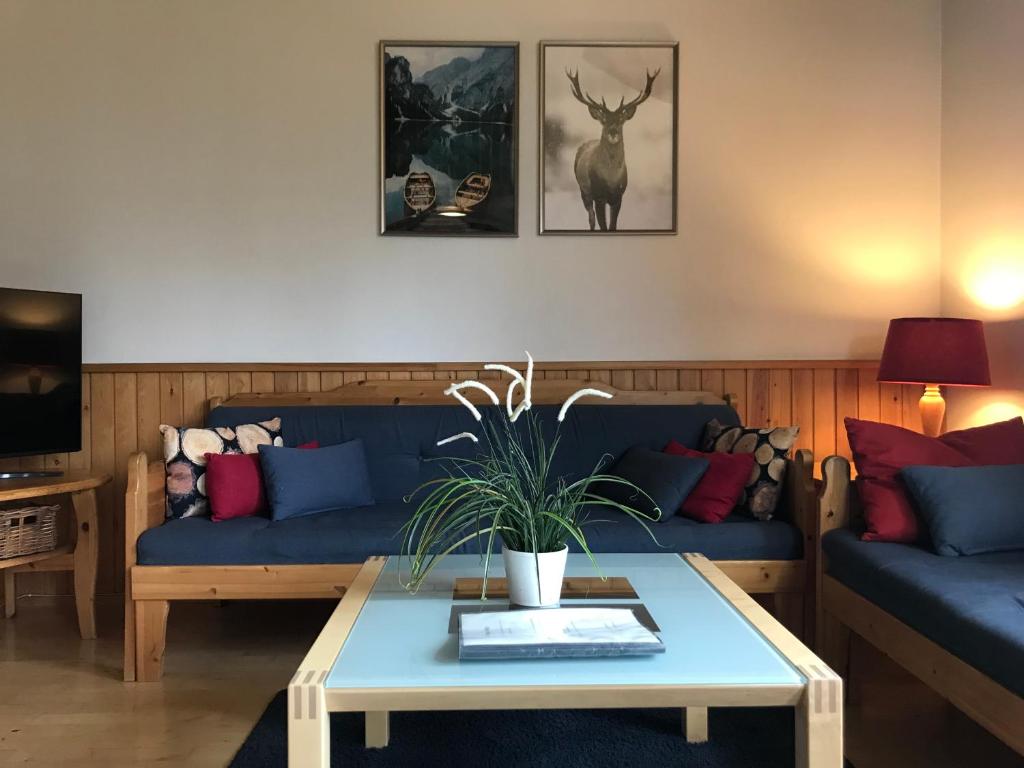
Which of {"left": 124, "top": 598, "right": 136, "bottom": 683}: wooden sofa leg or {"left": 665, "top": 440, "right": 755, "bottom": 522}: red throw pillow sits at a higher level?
{"left": 665, "top": 440, "right": 755, "bottom": 522}: red throw pillow

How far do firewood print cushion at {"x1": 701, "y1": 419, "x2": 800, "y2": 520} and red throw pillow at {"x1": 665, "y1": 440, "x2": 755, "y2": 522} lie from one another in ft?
0.10

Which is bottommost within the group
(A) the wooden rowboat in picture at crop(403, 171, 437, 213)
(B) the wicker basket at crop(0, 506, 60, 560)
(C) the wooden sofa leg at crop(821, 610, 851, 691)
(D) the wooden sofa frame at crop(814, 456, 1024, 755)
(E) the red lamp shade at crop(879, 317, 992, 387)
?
(C) the wooden sofa leg at crop(821, 610, 851, 691)

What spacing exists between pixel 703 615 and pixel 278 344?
7.59 ft

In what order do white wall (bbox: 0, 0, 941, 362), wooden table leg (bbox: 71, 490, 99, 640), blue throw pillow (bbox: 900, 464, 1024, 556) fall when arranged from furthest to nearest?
white wall (bbox: 0, 0, 941, 362)
wooden table leg (bbox: 71, 490, 99, 640)
blue throw pillow (bbox: 900, 464, 1024, 556)

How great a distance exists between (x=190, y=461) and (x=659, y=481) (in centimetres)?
162

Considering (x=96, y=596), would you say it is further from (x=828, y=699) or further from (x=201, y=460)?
(x=828, y=699)

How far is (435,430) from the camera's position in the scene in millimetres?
3287

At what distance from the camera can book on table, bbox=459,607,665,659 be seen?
1524 mm

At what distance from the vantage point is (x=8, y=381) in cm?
313

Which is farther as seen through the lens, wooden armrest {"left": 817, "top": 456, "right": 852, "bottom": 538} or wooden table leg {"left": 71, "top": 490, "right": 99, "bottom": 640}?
wooden table leg {"left": 71, "top": 490, "right": 99, "bottom": 640}

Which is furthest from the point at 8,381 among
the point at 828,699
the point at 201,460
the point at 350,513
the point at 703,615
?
the point at 828,699

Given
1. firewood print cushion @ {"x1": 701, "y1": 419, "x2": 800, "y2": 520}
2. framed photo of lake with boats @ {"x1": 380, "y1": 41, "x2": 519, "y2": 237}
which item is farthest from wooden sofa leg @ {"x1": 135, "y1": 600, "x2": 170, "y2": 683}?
firewood print cushion @ {"x1": 701, "y1": 419, "x2": 800, "y2": 520}

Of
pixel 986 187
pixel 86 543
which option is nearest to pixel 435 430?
pixel 86 543

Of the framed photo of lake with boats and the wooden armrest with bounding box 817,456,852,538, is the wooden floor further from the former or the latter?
the framed photo of lake with boats
